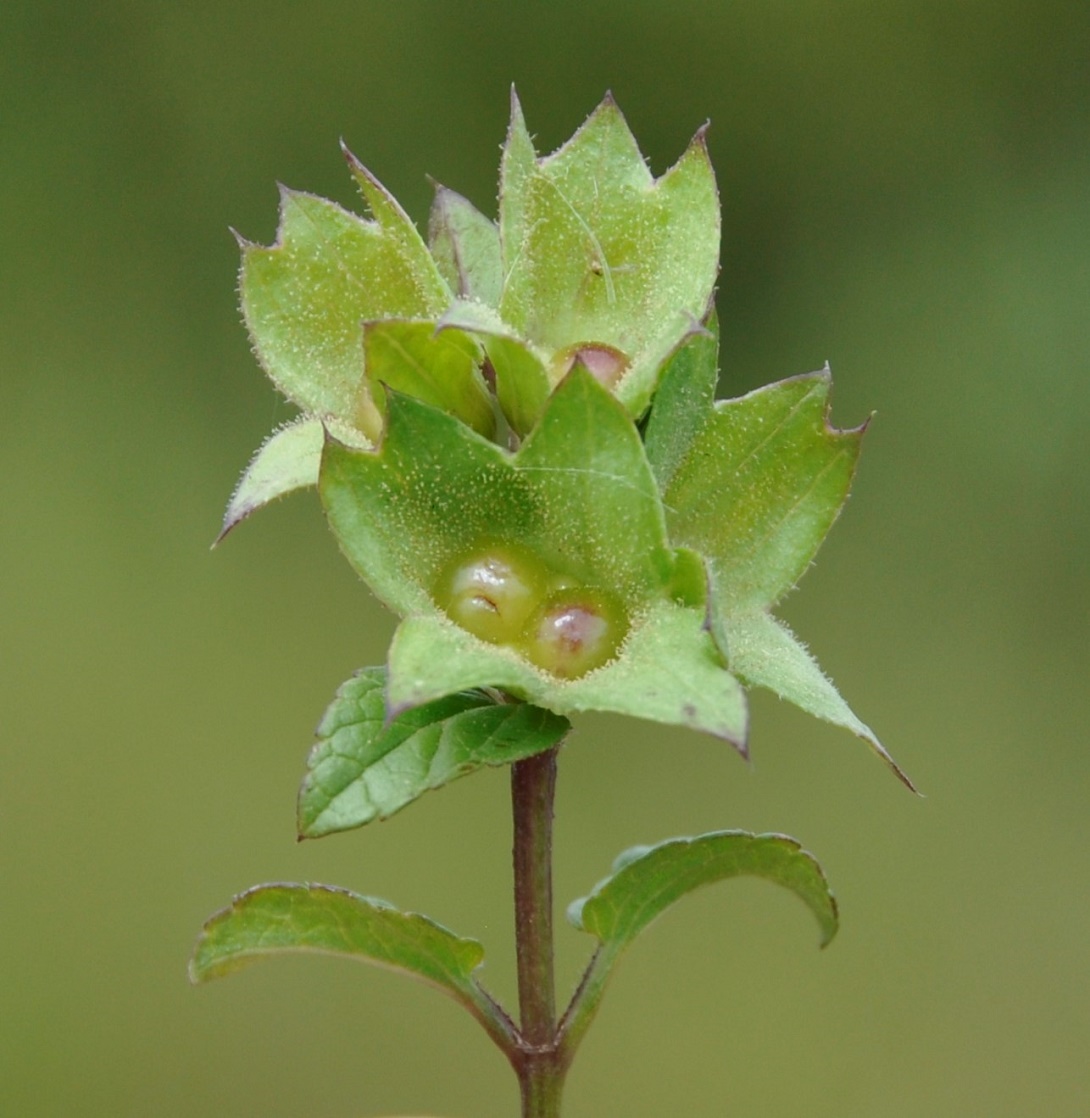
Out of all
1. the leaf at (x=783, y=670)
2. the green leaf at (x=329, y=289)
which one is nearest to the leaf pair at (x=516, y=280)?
the green leaf at (x=329, y=289)

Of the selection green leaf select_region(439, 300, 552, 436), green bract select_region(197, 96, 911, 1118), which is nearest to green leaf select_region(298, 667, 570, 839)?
green bract select_region(197, 96, 911, 1118)

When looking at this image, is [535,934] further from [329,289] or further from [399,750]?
[329,289]

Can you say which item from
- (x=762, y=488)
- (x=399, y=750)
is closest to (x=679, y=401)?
(x=762, y=488)

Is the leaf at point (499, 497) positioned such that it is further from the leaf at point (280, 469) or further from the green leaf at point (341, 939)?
the green leaf at point (341, 939)

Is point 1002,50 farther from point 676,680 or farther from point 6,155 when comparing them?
point 676,680

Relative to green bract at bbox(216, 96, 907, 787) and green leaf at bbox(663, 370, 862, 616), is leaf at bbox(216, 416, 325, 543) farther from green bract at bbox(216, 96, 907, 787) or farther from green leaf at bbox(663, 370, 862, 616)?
green leaf at bbox(663, 370, 862, 616)

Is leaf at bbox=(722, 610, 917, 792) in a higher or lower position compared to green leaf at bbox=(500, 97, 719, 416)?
lower
